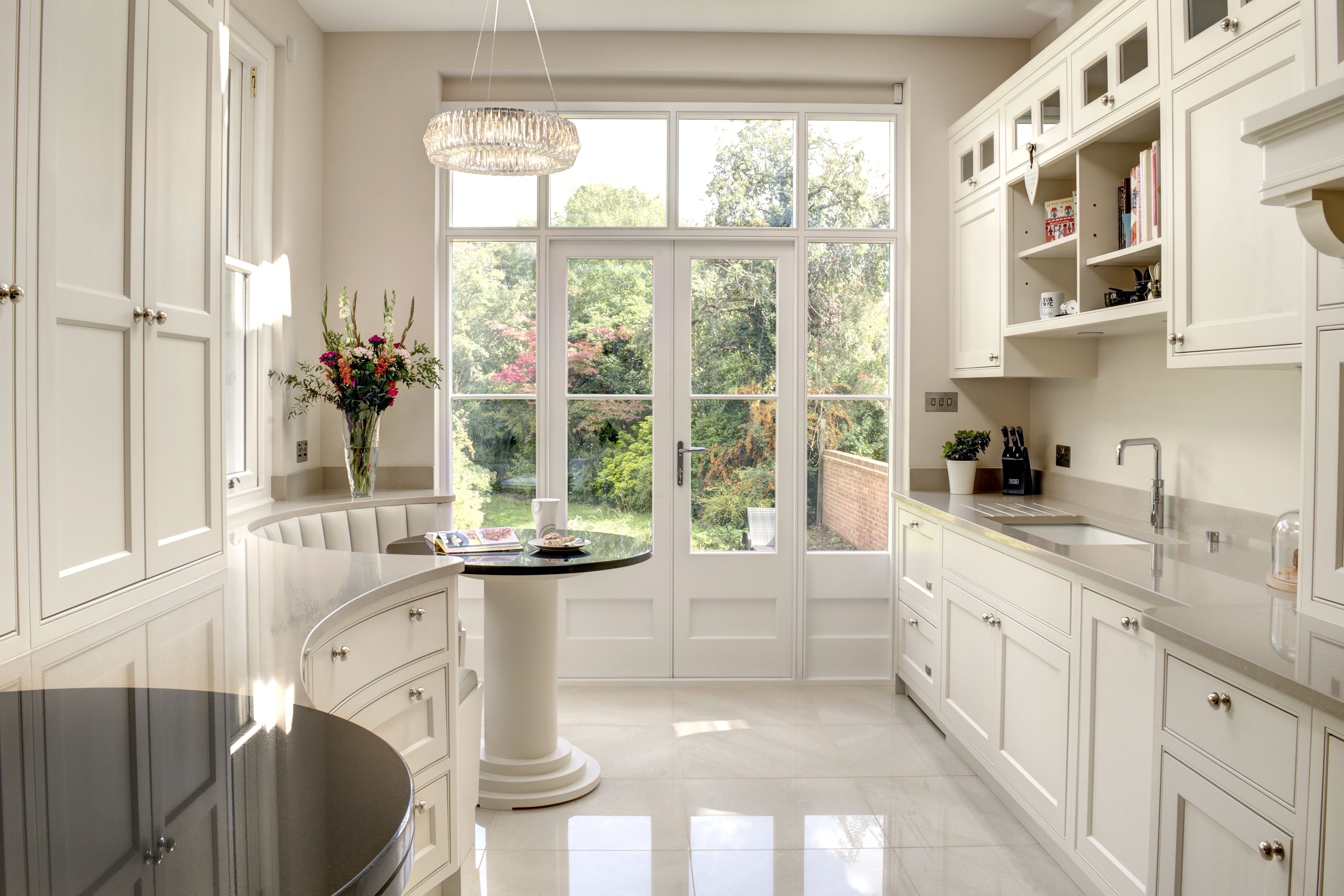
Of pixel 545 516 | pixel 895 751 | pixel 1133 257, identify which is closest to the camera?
Answer: pixel 1133 257

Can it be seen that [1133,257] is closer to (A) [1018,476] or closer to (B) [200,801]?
(A) [1018,476]

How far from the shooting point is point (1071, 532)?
3.10m

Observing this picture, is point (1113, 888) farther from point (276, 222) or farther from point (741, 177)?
point (276, 222)

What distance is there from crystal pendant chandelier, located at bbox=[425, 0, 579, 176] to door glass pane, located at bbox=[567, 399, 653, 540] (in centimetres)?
135

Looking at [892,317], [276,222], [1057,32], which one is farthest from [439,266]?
[1057,32]

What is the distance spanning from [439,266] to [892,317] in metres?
2.15

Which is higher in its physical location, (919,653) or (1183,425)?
(1183,425)

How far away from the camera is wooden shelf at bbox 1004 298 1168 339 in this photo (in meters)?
2.48

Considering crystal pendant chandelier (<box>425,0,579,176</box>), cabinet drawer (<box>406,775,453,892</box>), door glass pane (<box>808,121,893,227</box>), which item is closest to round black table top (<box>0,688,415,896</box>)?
cabinet drawer (<box>406,775,453,892</box>)

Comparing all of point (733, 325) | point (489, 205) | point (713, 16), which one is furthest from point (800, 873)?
point (713, 16)

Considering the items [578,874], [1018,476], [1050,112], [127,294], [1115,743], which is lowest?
[578,874]

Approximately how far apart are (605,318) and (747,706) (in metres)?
1.89

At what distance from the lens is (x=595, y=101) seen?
4004mm

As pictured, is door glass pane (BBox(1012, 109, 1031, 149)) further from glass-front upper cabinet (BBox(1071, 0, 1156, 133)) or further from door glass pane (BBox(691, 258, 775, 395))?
door glass pane (BBox(691, 258, 775, 395))
